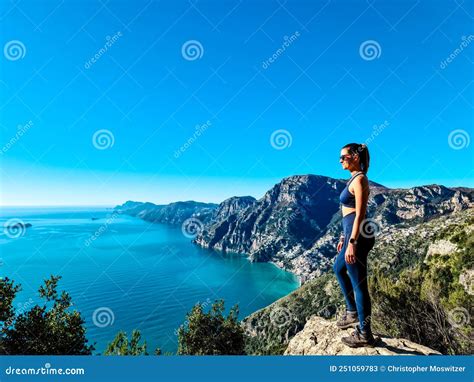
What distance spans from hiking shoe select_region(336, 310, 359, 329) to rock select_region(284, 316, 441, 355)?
0.19 metres

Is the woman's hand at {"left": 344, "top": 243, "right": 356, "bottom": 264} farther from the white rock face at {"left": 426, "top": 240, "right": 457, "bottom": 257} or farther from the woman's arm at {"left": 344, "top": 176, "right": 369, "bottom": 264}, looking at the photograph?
the white rock face at {"left": 426, "top": 240, "right": 457, "bottom": 257}

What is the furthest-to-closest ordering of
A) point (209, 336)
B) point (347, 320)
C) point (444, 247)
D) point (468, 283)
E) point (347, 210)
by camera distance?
point (444, 247)
point (468, 283)
point (209, 336)
point (347, 320)
point (347, 210)

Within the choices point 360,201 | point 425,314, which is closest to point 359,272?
point 360,201

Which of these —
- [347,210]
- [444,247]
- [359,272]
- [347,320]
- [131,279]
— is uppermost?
[131,279]

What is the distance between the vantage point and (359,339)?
4.50 m

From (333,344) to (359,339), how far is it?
0.64 m

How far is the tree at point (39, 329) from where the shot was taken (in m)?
9.31

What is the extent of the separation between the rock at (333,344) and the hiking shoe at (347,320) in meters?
0.19

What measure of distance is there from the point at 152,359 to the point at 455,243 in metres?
52.6

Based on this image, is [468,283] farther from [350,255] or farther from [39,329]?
[39,329]

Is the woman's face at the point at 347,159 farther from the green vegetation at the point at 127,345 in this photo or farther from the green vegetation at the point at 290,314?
the green vegetation at the point at 290,314

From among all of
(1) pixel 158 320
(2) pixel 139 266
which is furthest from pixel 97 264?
(1) pixel 158 320

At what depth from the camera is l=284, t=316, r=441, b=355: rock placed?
453 centimetres

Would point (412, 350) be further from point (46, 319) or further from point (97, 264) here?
point (97, 264)
